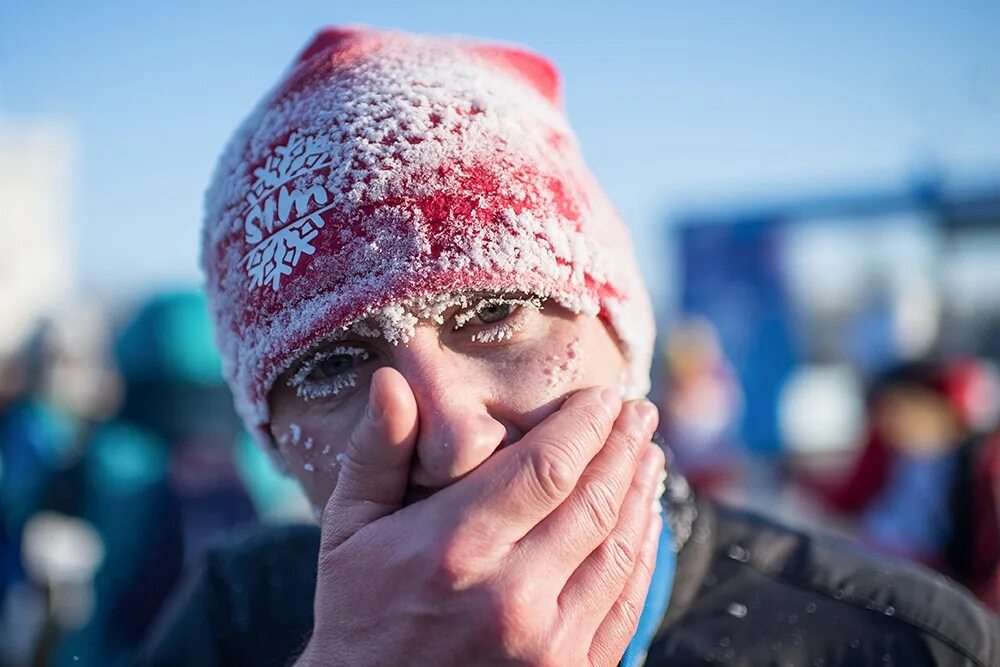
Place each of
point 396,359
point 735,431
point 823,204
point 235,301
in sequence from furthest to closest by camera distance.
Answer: point 823,204 → point 735,431 → point 235,301 → point 396,359

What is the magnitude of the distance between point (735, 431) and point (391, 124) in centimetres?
1020

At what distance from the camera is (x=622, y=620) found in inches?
44.1

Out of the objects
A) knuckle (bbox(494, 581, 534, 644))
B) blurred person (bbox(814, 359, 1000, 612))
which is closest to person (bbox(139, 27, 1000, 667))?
knuckle (bbox(494, 581, 534, 644))

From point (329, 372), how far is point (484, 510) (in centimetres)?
50

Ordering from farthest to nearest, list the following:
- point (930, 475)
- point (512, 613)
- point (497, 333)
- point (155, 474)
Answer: point (930, 475) → point (155, 474) → point (497, 333) → point (512, 613)

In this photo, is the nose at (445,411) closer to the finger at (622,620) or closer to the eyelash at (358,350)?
the eyelash at (358,350)

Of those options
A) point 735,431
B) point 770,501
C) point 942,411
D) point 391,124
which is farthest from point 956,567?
point 735,431

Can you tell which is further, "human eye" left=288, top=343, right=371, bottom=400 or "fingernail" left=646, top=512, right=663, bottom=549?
"human eye" left=288, top=343, right=371, bottom=400

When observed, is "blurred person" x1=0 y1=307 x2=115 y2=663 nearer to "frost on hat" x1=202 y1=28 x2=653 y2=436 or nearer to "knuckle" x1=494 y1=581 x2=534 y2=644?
"frost on hat" x1=202 y1=28 x2=653 y2=436

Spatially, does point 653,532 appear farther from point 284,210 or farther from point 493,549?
point 284,210

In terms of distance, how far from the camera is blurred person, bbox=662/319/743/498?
7004 mm

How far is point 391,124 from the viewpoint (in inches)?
53.4

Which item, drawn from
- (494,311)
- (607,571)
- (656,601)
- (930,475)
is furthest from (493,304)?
(930,475)

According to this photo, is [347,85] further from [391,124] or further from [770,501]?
[770,501]
